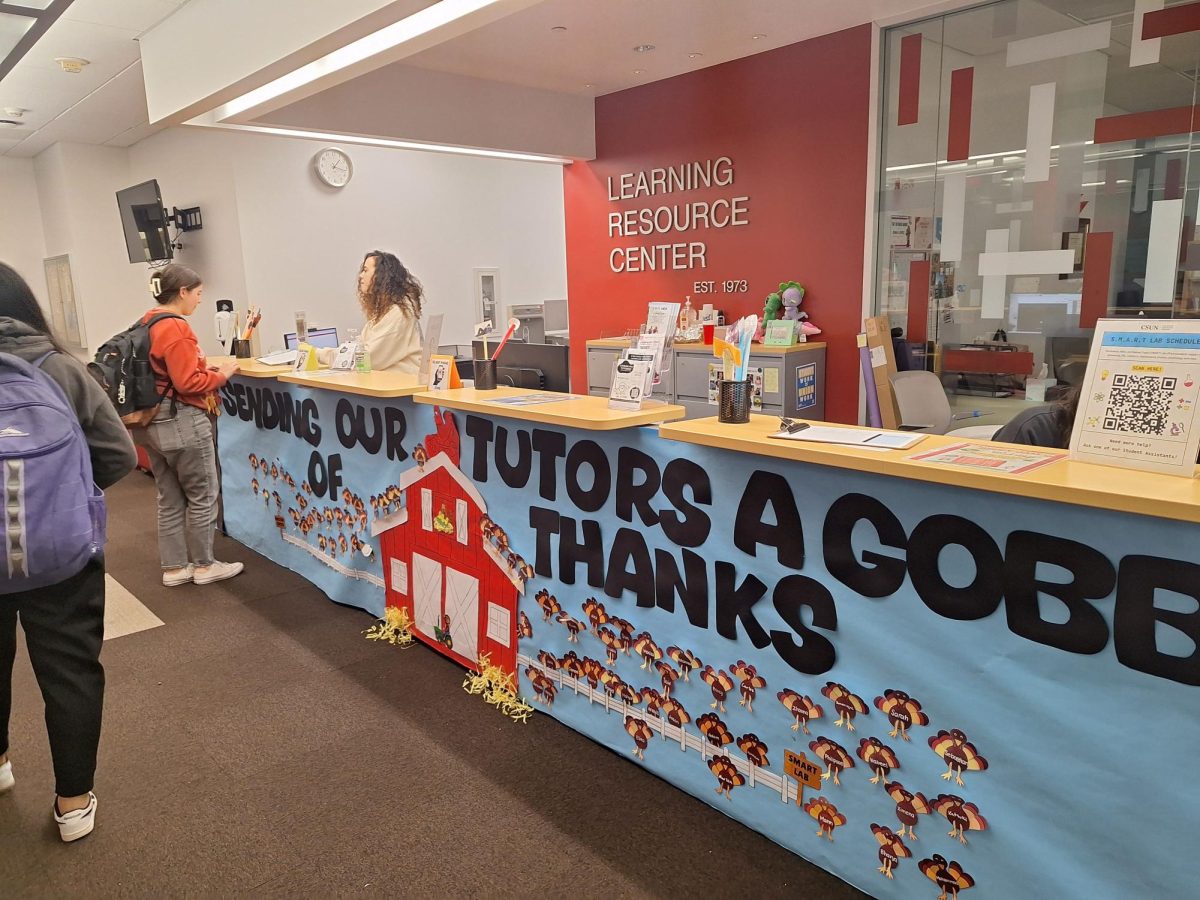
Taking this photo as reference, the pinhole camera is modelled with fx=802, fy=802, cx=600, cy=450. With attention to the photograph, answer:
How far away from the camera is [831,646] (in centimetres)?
184

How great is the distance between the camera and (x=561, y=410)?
2406mm

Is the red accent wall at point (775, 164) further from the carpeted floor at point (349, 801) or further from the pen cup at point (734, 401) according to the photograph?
the carpeted floor at point (349, 801)

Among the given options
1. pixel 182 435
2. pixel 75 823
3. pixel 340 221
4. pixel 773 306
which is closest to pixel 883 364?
pixel 773 306

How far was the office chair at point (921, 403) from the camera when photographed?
4309 mm

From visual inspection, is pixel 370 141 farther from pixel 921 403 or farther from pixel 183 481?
pixel 921 403

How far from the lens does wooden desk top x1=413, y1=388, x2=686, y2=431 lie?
2.21 metres

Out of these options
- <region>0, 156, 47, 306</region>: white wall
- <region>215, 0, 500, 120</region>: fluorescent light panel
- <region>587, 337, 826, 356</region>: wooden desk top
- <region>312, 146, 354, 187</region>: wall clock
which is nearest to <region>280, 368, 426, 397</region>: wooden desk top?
<region>215, 0, 500, 120</region>: fluorescent light panel

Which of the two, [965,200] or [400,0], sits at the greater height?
[400,0]

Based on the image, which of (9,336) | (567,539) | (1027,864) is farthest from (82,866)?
(1027,864)

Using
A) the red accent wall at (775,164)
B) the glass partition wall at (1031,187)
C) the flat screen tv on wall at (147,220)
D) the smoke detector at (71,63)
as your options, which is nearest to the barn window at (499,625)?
the glass partition wall at (1031,187)

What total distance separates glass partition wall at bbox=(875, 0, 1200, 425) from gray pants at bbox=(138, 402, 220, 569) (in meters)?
4.09

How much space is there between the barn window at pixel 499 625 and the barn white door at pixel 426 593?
1.07 feet

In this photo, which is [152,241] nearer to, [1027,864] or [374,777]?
[374,777]

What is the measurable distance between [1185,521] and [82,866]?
8.51 ft
